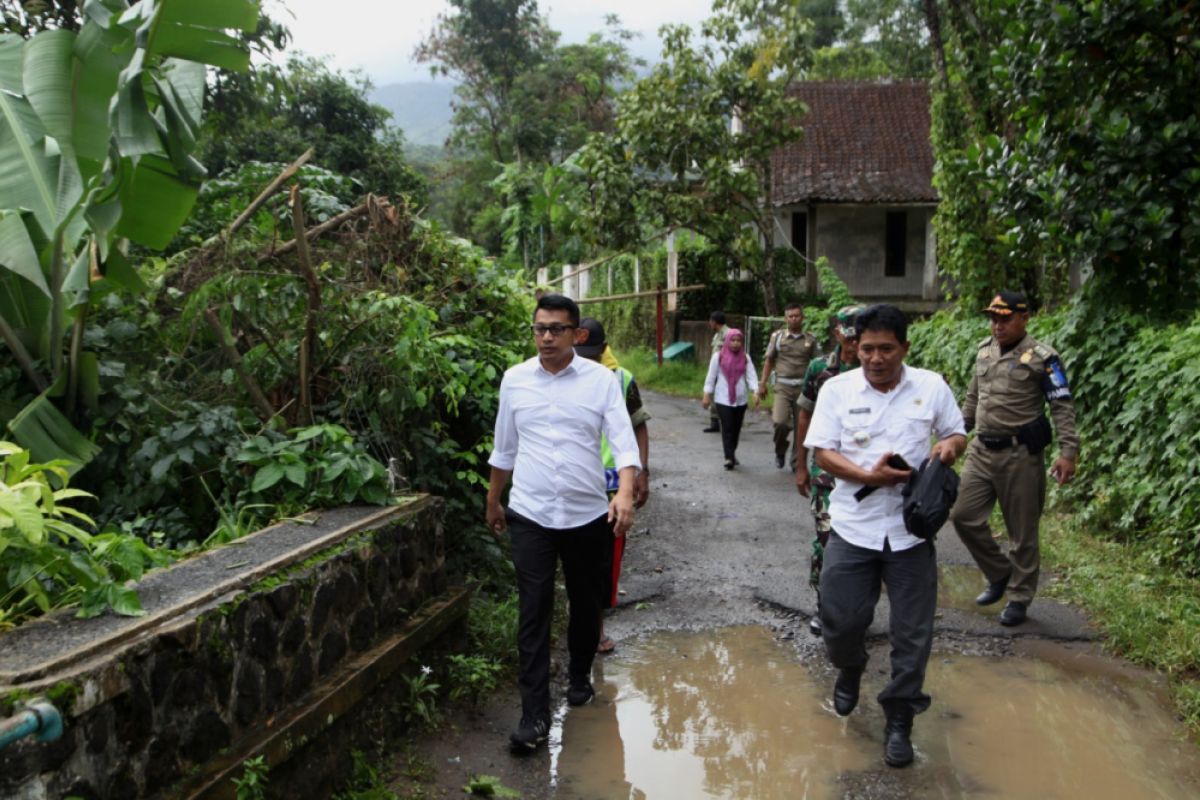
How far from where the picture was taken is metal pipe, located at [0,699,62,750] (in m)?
2.68

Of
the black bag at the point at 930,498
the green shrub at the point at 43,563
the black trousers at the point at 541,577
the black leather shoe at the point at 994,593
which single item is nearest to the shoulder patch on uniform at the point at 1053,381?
the black leather shoe at the point at 994,593

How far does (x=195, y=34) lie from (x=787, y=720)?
4.31 m

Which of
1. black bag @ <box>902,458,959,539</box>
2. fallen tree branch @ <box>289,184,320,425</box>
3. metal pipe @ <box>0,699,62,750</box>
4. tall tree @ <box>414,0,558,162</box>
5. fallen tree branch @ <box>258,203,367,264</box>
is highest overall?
tall tree @ <box>414,0,558,162</box>

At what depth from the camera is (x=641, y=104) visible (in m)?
20.8

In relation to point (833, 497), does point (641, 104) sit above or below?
above

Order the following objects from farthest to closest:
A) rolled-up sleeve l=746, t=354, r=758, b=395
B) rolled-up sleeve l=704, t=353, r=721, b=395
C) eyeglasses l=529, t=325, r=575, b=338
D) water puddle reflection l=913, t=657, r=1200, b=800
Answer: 1. rolled-up sleeve l=704, t=353, r=721, b=395
2. rolled-up sleeve l=746, t=354, r=758, b=395
3. eyeglasses l=529, t=325, r=575, b=338
4. water puddle reflection l=913, t=657, r=1200, b=800

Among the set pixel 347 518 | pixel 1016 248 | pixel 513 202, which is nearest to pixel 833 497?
pixel 347 518

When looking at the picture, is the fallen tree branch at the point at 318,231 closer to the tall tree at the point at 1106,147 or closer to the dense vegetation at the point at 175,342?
the dense vegetation at the point at 175,342

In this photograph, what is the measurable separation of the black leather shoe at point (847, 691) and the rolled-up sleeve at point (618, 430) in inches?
55.1

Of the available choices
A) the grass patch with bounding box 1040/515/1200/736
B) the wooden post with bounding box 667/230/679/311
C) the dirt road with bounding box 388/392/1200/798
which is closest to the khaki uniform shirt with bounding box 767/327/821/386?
the dirt road with bounding box 388/392/1200/798

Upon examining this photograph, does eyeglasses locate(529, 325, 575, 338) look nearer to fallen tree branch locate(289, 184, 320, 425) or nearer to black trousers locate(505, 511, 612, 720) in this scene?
black trousers locate(505, 511, 612, 720)

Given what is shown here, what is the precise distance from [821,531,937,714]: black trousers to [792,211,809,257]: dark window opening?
2395 centimetres

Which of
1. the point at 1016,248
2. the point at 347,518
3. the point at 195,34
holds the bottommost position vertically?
the point at 347,518

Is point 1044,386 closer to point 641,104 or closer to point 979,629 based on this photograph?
point 979,629
